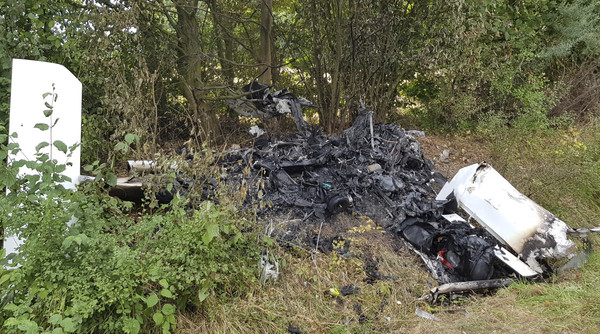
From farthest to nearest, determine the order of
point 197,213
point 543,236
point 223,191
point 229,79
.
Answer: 1. point 229,79
2. point 543,236
3. point 223,191
4. point 197,213

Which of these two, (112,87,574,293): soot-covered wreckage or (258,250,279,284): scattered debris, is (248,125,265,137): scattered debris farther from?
(258,250,279,284): scattered debris

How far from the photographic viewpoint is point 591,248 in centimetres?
362

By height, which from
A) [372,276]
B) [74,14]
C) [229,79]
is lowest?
[372,276]

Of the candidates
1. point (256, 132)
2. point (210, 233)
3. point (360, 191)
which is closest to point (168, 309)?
point (210, 233)

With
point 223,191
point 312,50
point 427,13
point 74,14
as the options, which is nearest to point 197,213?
point 223,191

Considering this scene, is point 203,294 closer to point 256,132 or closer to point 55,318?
point 55,318

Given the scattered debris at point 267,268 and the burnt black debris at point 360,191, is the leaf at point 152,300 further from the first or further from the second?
the burnt black debris at point 360,191

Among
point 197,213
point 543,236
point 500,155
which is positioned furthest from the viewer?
point 500,155

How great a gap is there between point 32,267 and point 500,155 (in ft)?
18.3

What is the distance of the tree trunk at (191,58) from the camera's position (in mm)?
5977

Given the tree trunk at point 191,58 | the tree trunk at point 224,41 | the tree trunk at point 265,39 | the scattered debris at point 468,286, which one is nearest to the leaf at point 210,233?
the scattered debris at point 468,286

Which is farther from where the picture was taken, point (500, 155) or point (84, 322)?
point (500, 155)

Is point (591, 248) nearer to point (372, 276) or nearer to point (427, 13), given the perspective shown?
point (372, 276)

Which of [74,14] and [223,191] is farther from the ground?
[74,14]
